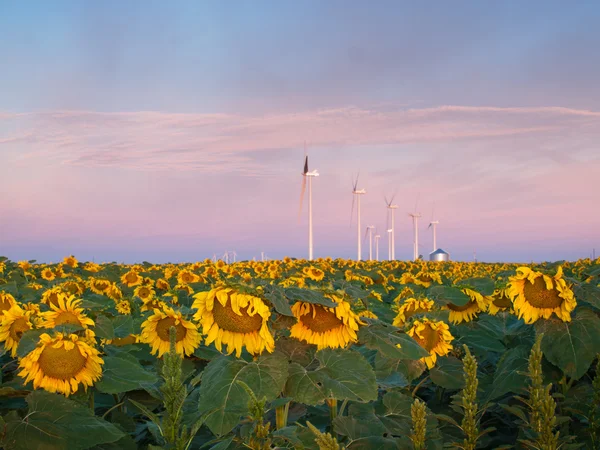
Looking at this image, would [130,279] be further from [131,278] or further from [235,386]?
[235,386]

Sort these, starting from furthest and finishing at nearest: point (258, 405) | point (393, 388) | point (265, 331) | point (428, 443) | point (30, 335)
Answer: point (393, 388) → point (30, 335) → point (428, 443) → point (265, 331) → point (258, 405)

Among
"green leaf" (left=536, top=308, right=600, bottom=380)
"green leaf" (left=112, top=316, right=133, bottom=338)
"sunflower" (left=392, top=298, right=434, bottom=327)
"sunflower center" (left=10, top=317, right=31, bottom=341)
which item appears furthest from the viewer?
"sunflower" (left=392, top=298, right=434, bottom=327)

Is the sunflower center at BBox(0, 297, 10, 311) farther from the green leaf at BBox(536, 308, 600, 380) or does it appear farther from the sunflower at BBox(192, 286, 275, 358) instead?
the green leaf at BBox(536, 308, 600, 380)

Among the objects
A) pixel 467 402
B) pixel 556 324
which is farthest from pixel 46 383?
pixel 556 324

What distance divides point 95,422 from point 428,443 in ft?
7.87

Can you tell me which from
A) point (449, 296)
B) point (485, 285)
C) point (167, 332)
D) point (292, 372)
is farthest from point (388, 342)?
point (449, 296)

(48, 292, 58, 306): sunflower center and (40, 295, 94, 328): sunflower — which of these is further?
(48, 292, 58, 306): sunflower center

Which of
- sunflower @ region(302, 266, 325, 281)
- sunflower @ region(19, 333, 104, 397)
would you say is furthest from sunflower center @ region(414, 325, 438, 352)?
sunflower @ region(302, 266, 325, 281)

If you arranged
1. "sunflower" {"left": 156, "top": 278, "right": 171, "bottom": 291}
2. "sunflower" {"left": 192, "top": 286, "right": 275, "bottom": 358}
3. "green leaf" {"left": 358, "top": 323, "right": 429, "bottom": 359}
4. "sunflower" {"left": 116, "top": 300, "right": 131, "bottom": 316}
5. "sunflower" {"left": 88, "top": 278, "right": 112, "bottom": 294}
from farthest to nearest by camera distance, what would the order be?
"sunflower" {"left": 156, "top": 278, "right": 171, "bottom": 291} < "sunflower" {"left": 88, "top": 278, "right": 112, "bottom": 294} < "sunflower" {"left": 116, "top": 300, "right": 131, "bottom": 316} < "green leaf" {"left": 358, "top": 323, "right": 429, "bottom": 359} < "sunflower" {"left": 192, "top": 286, "right": 275, "bottom": 358}

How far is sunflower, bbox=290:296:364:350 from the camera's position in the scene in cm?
410

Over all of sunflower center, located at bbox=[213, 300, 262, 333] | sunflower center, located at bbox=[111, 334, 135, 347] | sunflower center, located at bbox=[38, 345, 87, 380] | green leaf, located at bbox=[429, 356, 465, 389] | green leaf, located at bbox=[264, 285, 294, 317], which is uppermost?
green leaf, located at bbox=[264, 285, 294, 317]

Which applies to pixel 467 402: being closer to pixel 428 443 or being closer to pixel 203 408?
pixel 203 408

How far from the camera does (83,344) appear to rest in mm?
4566

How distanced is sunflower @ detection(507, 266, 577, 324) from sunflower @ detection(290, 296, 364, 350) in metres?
2.26
